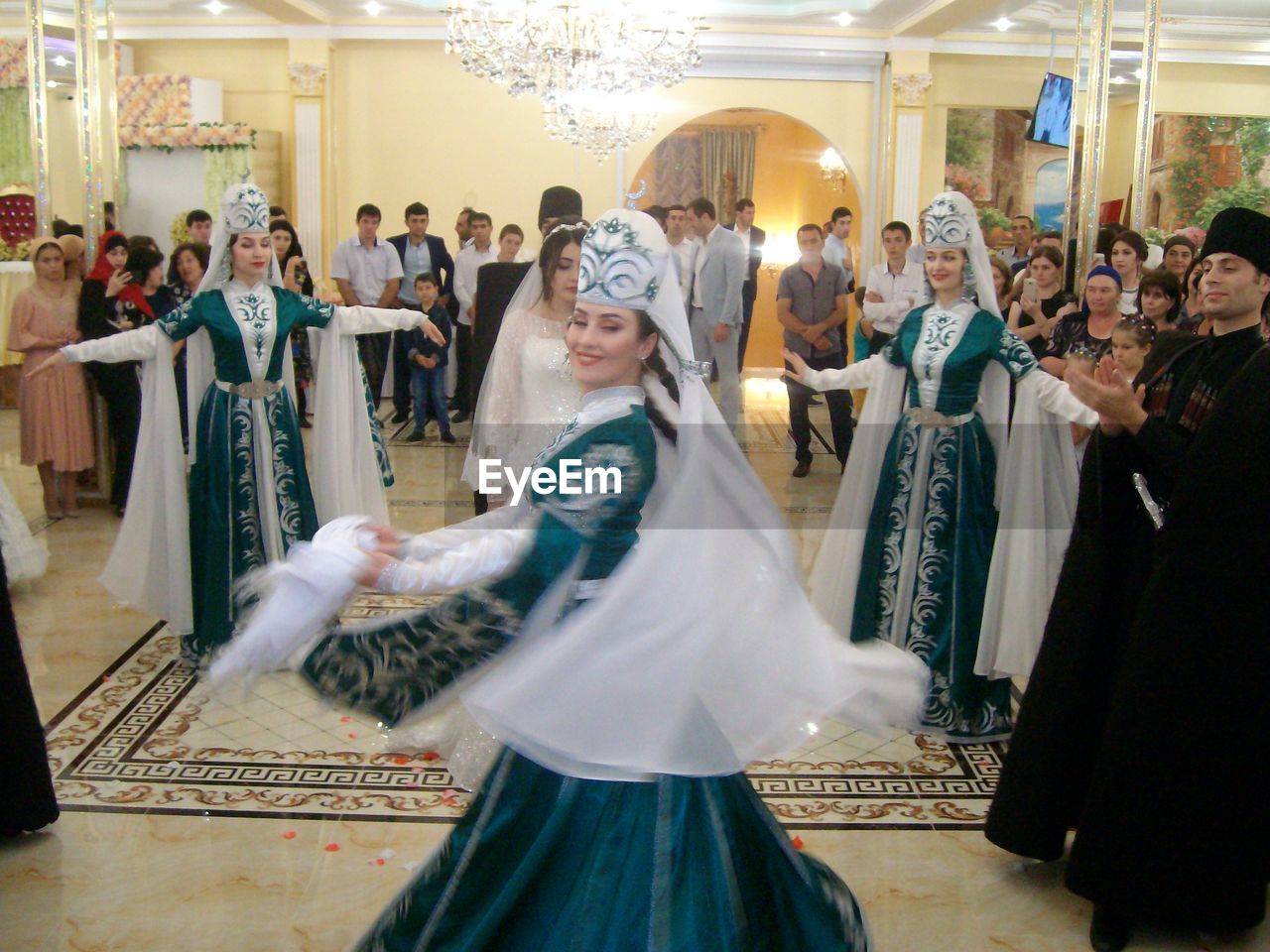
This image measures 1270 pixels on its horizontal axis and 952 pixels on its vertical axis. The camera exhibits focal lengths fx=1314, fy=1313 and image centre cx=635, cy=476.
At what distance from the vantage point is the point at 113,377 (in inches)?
274

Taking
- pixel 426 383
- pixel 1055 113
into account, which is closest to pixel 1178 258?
pixel 1055 113

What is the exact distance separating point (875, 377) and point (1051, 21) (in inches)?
255

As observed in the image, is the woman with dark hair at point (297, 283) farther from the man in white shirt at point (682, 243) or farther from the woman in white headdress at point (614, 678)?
the woman in white headdress at point (614, 678)

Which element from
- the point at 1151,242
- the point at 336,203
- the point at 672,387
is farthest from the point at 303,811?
the point at 336,203

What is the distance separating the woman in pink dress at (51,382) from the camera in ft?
22.1

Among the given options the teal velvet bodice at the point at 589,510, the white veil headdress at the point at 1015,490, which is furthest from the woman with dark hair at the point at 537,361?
the teal velvet bodice at the point at 589,510

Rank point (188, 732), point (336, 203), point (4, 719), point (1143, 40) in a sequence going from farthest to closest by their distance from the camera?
point (336, 203)
point (1143, 40)
point (188, 732)
point (4, 719)

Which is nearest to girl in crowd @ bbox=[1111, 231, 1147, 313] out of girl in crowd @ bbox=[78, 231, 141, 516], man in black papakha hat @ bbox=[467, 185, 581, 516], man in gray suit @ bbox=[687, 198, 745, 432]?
man in black papakha hat @ bbox=[467, 185, 581, 516]

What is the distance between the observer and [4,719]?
3.16 meters

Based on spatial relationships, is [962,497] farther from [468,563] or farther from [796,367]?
[468,563]

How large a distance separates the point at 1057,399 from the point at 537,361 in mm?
1604

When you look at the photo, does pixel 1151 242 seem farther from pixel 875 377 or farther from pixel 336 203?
pixel 336 203

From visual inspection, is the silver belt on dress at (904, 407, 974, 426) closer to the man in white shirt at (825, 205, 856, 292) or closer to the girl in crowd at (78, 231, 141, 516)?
the girl in crowd at (78, 231, 141, 516)

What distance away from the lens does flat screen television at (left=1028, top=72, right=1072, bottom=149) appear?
7.10 m
